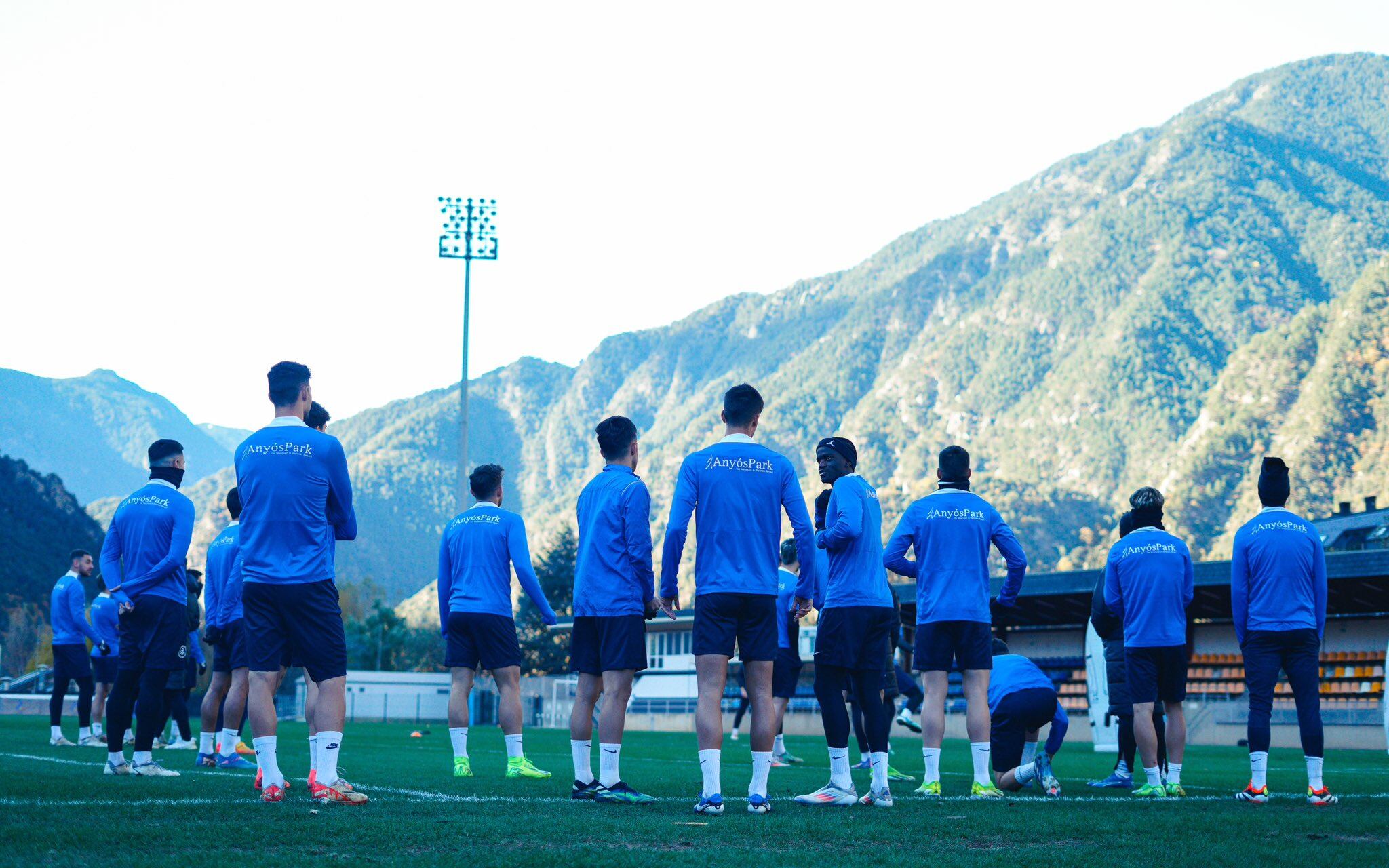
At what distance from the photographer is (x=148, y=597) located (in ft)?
26.5

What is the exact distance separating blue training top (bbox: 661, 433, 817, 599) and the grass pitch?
1109mm

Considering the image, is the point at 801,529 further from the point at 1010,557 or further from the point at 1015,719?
the point at 1015,719

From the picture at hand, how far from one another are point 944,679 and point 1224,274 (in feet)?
600

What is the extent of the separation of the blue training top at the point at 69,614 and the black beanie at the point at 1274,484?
37.8 feet

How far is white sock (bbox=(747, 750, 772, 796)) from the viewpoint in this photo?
6.43m

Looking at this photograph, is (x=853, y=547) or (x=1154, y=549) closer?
(x=853, y=547)

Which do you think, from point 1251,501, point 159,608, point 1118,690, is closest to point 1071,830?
point 1118,690

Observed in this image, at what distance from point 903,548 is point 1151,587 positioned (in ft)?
5.43

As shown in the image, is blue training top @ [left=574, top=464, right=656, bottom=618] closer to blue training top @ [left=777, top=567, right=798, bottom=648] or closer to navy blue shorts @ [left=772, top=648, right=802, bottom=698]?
blue training top @ [left=777, top=567, right=798, bottom=648]

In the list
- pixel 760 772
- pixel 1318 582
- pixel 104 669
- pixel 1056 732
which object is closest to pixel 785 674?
pixel 1056 732

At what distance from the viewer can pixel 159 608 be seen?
8086 mm

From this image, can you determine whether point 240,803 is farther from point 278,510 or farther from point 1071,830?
point 1071,830

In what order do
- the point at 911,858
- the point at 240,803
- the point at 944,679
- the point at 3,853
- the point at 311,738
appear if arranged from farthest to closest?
1. the point at 944,679
2. the point at 311,738
3. the point at 240,803
4. the point at 911,858
5. the point at 3,853

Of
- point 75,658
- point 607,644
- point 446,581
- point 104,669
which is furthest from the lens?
point 75,658
